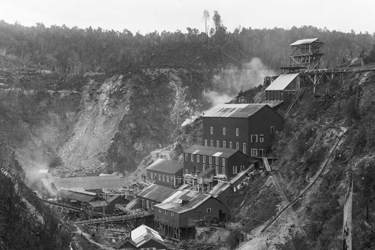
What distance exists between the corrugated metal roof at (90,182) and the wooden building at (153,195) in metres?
A: 9.30

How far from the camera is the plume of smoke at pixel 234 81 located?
329 feet

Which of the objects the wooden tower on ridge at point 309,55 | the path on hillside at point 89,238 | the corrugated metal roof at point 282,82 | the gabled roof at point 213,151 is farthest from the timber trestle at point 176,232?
the wooden tower on ridge at point 309,55

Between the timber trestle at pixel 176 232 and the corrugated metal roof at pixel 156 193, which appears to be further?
the corrugated metal roof at pixel 156 193

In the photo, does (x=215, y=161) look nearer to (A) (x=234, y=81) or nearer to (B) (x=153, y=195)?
(B) (x=153, y=195)

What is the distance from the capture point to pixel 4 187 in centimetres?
3406

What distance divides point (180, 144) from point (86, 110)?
103 feet

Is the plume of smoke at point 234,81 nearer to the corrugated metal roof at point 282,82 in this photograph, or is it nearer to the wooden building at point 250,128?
the corrugated metal roof at point 282,82

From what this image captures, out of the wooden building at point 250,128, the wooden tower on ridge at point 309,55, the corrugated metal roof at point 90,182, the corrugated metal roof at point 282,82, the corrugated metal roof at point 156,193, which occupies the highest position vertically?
the wooden tower on ridge at point 309,55

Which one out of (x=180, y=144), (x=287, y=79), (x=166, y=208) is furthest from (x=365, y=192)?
(x=180, y=144)

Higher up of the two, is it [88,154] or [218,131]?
[218,131]

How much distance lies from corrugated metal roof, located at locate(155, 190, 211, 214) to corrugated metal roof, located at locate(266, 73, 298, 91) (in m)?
16.0

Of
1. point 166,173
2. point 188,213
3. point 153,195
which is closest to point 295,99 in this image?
point 166,173

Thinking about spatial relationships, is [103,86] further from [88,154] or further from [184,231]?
[184,231]

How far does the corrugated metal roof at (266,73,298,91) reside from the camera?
Answer: 62.8 metres
